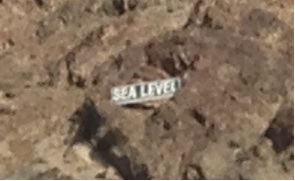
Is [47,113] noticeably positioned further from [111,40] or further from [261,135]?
[261,135]

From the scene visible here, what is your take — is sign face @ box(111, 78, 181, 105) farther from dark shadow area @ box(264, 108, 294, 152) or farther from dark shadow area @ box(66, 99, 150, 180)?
dark shadow area @ box(264, 108, 294, 152)

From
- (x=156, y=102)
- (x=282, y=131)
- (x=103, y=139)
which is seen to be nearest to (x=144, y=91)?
(x=156, y=102)

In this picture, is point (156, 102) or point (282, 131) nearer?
point (282, 131)

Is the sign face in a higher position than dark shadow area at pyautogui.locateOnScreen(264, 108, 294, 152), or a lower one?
higher

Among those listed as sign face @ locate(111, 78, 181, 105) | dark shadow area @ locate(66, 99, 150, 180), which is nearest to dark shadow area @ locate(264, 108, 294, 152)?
sign face @ locate(111, 78, 181, 105)

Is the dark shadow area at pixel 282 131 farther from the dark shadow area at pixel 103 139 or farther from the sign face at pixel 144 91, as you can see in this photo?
the dark shadow area at pixel 103 139

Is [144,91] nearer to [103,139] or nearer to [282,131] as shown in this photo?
[103,139]
